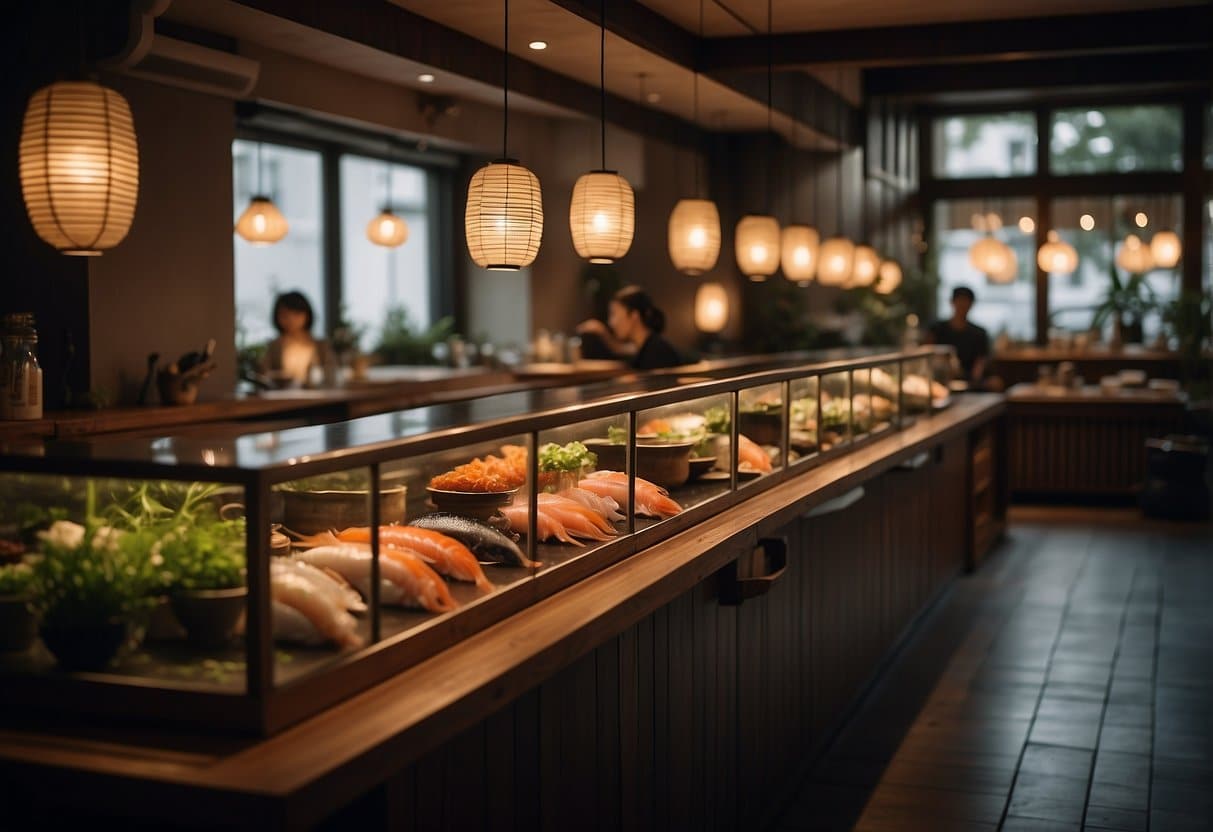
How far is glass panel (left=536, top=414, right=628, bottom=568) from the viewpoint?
3.12 metres

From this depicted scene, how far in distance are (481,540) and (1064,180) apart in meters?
12.4

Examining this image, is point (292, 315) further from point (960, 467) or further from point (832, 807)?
point (832, 807)

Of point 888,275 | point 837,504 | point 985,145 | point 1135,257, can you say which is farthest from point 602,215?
point 985,145

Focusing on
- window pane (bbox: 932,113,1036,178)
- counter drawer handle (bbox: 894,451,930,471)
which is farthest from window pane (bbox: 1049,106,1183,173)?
counter drawer handle (bbox: 894,451,930,471)

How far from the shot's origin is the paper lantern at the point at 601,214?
5.19 m

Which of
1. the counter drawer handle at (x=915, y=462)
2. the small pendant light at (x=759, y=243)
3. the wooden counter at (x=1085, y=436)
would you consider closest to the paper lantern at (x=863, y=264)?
the wooden counter at (x=1085, y=436)

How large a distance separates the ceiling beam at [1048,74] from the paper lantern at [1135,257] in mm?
2387

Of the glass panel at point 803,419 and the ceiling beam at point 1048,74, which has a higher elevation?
the ceiling beam at point 1048,74

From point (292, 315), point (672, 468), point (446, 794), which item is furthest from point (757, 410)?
point (292, 315)

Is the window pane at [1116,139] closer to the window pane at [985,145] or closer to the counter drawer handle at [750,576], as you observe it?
the window pane at [985,145]

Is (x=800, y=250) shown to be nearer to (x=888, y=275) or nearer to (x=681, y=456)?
(x=888, y=275)

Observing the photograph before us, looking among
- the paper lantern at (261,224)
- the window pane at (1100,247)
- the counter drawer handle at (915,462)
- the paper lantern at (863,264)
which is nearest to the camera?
the counter drawer handle at (915,462)

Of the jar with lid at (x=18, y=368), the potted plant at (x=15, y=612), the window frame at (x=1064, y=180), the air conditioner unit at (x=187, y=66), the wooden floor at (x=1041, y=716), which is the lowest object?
the wooden floor at (x=1041, y=716)

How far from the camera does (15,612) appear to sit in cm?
223
